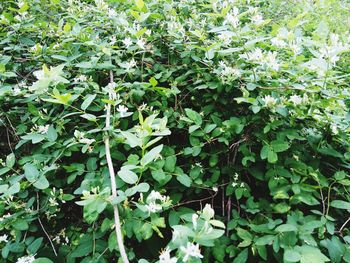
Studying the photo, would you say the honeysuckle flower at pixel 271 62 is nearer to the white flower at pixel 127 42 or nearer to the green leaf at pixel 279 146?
the green leaf at pixel 279 146

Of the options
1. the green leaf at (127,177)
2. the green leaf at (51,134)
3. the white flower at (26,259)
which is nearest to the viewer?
the green leaf at (127,177)

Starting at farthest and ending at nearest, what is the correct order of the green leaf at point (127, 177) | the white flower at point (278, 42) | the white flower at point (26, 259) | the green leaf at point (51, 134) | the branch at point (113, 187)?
the white flower at point (278, 42) → the green leaf at point (51, 134) → the white flower at point (26, 259) → the green leaf at point (127, 177) → the branch at point (113, 187)

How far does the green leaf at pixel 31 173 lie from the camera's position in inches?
44.5

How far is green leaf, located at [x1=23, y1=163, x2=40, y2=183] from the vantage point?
1.13 meters

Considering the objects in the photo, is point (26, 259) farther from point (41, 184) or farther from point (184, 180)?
point (184, 180)

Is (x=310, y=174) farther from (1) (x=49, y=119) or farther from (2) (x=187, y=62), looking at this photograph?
(1) (x=49, y=119)

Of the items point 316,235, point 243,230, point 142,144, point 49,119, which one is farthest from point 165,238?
point 49,119

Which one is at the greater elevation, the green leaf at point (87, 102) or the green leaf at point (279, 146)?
the green leaf at point (87, 102)

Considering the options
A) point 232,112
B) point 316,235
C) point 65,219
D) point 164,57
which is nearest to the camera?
point 316,235

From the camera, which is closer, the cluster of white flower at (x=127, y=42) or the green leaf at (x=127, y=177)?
the green leaf at (x=127, y=177)

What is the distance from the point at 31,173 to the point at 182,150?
62 centimetres

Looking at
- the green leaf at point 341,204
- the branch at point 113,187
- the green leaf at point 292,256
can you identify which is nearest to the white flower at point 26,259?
the branch at point 113,187

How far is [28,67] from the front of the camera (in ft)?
5.70

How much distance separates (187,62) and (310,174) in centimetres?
80
